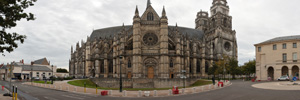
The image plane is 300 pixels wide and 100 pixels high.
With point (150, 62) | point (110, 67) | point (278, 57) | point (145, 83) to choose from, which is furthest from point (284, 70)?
point (110, 67)

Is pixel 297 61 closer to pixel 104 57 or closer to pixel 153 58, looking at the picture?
pixel 153 58

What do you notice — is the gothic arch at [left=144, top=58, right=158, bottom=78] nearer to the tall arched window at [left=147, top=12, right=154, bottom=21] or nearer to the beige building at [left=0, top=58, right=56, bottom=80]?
the tall arched window at [left=147, top=12, right=154, bottom=21]

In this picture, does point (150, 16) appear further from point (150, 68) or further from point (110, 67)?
point (110, 67)

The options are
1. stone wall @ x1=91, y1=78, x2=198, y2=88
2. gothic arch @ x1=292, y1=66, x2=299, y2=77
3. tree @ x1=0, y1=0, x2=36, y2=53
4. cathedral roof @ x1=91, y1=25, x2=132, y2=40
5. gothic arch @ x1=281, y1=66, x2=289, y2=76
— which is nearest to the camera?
tree @ x1=0, y1=0, x2=36, y2=53

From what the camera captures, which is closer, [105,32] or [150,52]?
[150,52]

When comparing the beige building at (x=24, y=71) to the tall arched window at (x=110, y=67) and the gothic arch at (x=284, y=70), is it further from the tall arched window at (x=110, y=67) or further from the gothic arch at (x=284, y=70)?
the gothic arch at (x=284, y=70)

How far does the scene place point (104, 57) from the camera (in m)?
59.0

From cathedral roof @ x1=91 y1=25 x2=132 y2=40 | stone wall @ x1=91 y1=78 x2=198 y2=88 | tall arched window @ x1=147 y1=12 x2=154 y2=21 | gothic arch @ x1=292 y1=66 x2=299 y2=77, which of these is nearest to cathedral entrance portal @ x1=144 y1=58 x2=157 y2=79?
stone wall @ x1=91 y1=78 x2=198 y2=88

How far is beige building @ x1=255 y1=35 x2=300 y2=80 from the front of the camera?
38.6 metres

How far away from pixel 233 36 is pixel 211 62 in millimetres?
17135

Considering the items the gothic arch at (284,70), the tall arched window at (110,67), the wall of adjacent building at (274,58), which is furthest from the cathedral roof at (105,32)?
the gothic arch at (284,70)

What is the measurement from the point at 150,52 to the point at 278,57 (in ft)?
89.1

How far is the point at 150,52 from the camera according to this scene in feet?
170

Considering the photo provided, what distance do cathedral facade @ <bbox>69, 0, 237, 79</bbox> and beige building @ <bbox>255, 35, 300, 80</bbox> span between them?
57.7ft
